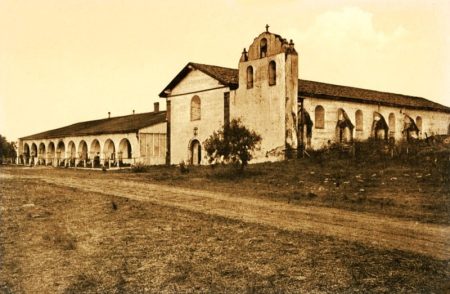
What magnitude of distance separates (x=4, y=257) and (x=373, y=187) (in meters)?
11.7

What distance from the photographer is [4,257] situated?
23.6 ft

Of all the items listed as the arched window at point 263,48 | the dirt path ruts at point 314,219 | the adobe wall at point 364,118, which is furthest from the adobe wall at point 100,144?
the dirt path ruts at point 314,219

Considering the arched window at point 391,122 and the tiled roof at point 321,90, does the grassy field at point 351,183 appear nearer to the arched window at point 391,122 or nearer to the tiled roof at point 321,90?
the tiled roof at point 321,90

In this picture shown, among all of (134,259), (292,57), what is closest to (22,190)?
(134,259)

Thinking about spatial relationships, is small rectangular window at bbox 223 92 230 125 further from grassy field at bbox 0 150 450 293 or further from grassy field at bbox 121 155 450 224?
grassy field at bbox 0 150 450 293

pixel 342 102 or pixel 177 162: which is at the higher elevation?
pixel 342 102

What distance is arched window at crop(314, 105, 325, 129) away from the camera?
89.9 ft

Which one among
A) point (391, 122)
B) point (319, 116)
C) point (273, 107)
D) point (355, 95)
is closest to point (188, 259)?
point (273, 107)

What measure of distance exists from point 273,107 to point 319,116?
4.20 m

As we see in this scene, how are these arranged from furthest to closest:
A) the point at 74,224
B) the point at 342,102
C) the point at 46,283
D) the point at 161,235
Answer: the point at 342,102, the point at 74,224, the point at 161,235, the point at 46,283

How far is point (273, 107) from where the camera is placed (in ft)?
81.7

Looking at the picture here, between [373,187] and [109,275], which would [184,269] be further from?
[373,187]

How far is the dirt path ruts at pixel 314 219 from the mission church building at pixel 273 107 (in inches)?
391

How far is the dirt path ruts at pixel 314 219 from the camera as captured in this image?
7910 millimetres
